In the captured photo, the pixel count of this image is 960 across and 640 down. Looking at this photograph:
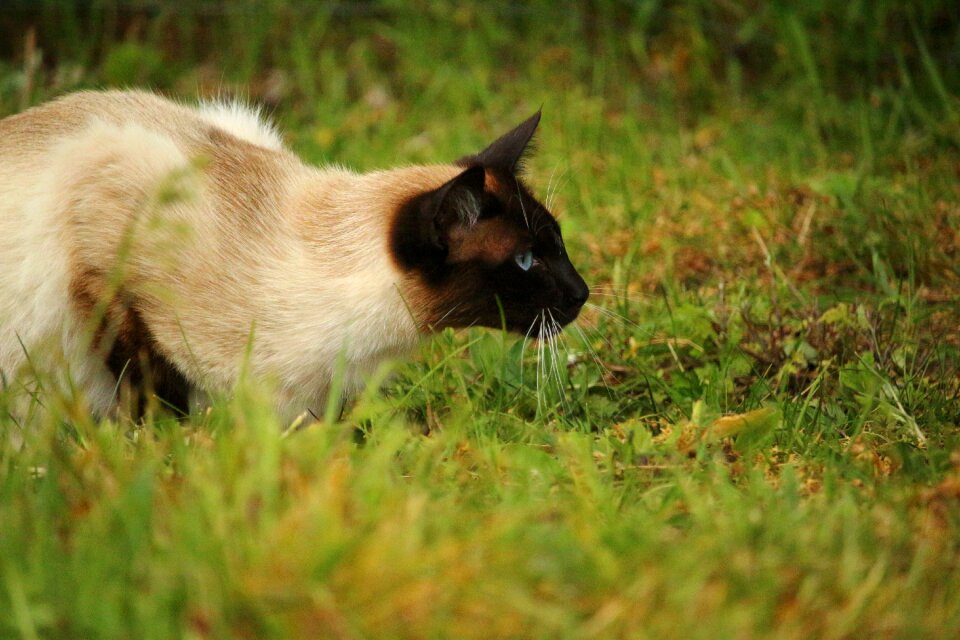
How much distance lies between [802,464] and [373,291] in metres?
1.15

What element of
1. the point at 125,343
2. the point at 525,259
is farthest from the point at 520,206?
the point at 125,343

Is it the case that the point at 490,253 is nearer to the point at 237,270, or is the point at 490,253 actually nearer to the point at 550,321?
the point at 550,321

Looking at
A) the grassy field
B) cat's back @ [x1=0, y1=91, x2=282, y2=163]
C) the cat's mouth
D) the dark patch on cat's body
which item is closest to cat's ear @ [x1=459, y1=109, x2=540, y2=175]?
the cat's mouth

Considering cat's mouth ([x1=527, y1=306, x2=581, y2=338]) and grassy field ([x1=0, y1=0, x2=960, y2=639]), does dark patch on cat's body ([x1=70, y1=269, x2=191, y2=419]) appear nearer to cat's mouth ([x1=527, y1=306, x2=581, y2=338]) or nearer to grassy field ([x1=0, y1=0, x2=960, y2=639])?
grassy field ([x1=0, y1=0, x2=960, y2=639])

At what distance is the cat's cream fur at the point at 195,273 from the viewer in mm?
2971

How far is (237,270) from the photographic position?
3012 mm

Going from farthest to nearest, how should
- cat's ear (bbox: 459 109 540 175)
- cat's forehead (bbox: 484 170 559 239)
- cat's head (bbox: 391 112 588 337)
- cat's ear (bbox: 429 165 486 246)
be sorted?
cat's ear (bbox: 459 109 540 175) → cat's forehead (bbox: 484 170 559 239) → cat's head (bbox: 391 112 588 337) → cat's ear (bbox: 429 165 486 246)

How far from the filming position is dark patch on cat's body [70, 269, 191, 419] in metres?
2.99

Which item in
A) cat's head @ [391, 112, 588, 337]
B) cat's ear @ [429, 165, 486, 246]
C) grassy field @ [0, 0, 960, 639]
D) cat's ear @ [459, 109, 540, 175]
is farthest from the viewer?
cat's ear @ [459, 109, 540, 175]

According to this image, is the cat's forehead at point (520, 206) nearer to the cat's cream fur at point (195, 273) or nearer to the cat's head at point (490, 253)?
the cat's head at point (490, 253)

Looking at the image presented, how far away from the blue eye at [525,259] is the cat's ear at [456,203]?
0.17 meters

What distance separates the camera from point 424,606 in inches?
70.5

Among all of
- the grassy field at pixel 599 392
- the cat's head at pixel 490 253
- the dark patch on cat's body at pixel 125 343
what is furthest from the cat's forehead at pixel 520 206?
the dark patch on cat's body at pixel 125 343

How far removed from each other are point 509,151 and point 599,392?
0.75 m
